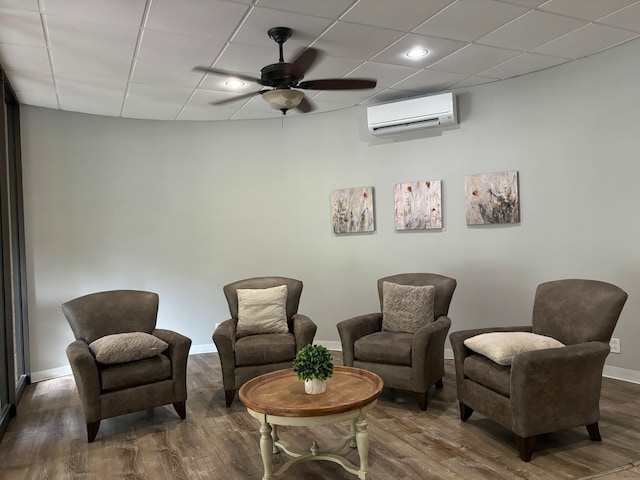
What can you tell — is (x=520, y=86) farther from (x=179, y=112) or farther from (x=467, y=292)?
(x=179, y=112)

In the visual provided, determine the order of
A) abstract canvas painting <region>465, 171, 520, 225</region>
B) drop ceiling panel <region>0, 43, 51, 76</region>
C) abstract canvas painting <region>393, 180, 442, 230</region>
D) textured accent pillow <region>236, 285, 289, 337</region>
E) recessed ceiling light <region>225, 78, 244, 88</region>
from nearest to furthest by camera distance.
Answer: drop ceiling panel <region>0, 43, 51, 76</region>
textured accent pillow <region>236, 285, 289, 337</region>
recessed ceiling light <region>225, 78, 244, 88</region>
abstract canvas painting <region>465, 171, 520, 225</region>
abstract canvas painting <region>393, 180, 442, 230</region>

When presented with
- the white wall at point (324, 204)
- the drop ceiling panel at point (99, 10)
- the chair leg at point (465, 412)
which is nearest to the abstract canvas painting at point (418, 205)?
the white wall at point (324, 204)

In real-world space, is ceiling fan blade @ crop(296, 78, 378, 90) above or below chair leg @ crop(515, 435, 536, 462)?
above

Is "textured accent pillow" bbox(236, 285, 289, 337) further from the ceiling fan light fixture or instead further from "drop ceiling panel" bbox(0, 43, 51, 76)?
"drop ceiling panel" bbox(0, 43, 51, 76)

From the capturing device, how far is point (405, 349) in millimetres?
3740

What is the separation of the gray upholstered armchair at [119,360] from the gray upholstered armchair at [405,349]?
136cm

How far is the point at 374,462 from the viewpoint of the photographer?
291cm

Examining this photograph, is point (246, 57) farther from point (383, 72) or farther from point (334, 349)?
point (334, 349)

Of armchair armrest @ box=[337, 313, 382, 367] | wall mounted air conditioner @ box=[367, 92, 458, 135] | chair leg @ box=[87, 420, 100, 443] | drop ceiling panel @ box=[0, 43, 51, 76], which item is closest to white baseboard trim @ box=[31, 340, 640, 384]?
armchair armrest @ box=[337, 313, 382, 367]

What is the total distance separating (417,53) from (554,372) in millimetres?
2643

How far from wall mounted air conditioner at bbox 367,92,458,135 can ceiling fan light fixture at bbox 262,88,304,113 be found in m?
1.96

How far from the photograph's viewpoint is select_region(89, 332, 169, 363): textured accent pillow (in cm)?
345

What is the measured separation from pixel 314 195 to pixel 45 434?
363cm

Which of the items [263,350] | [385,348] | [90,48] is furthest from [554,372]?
[90,48]
